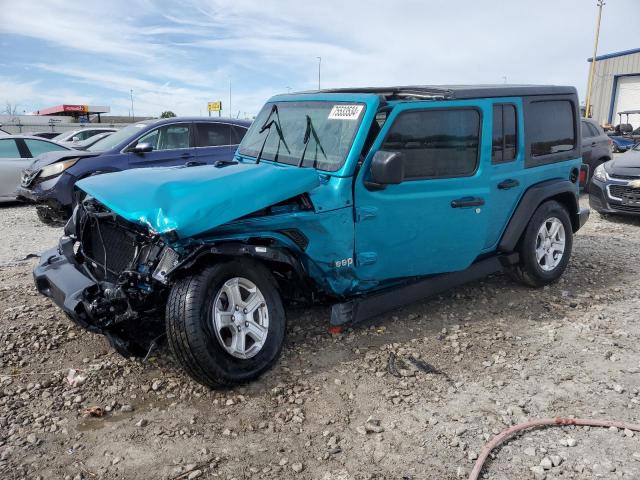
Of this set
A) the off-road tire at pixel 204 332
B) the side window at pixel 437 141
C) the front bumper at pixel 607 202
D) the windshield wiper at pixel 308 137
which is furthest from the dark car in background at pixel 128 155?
the front bumper at pixel 607 202

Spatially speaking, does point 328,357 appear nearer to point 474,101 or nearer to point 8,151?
point 474,101

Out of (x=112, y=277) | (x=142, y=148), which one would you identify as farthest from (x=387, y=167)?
(x=142, y=148)

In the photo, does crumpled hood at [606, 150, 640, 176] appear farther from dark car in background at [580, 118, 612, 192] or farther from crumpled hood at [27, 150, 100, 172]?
crumpled hood at [27, 150, 100, 172]

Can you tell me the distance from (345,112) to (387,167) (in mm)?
677

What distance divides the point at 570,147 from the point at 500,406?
3208 millimetres

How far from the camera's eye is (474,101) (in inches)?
168

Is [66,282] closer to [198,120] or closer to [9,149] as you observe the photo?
[198,120]

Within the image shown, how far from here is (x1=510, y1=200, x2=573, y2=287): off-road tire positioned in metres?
4.87

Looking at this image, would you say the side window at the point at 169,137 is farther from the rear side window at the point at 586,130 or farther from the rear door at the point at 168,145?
the rear side window at the point at 586,130

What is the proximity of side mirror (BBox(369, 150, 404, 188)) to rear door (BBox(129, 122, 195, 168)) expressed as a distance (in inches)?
214

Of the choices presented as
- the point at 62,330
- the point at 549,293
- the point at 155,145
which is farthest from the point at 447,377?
the point at 155,145

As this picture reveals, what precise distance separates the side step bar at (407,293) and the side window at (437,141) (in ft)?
2.88

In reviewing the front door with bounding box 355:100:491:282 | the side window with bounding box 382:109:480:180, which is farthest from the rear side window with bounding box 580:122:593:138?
the side window with bounding box 382:109:480:180

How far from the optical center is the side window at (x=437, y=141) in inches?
154
